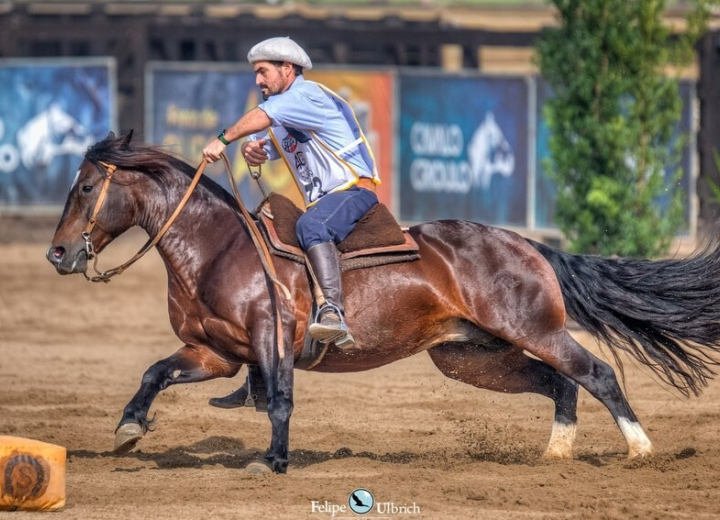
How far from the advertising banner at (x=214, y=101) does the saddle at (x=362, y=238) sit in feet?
31.6

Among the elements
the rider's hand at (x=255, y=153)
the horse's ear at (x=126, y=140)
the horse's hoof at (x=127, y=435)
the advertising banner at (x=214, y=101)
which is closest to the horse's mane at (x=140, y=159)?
the horse's ear at (x=126, y=140)

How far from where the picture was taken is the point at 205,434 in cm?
779

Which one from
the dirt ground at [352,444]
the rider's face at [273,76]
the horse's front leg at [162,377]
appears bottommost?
the dirt ground at [352,444]

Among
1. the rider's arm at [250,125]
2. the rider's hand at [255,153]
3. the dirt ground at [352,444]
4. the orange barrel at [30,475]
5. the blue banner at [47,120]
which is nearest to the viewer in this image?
the orange barrel at [30,475]

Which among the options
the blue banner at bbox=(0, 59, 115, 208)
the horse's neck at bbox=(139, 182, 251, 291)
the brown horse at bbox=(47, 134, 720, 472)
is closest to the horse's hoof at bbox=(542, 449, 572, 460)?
the brown horse at bbox=(47, 134, 720, 472)

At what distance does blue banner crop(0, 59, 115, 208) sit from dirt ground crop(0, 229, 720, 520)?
5445mm

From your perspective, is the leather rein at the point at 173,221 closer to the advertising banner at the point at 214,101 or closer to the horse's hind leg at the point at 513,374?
the horse's hind leg at the point at 513,374

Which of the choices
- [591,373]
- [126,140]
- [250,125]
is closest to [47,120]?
[126,140]

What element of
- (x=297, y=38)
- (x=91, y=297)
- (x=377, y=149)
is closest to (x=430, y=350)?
(x=91, y=297)

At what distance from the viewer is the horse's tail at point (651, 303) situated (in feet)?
23.1

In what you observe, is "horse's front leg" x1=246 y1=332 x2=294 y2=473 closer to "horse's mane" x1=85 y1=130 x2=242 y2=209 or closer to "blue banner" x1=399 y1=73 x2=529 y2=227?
Result: "horse's mane" x1=85 y1=130 x2=242 y2=209

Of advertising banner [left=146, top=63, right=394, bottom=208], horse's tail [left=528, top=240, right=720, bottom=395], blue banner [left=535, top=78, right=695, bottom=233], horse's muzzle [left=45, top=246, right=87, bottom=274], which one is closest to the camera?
horse's muzzle [left=45, top=246, right=87, bottom=274]

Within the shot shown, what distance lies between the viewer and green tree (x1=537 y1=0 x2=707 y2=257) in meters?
11.5

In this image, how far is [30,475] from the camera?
18.2 ft
